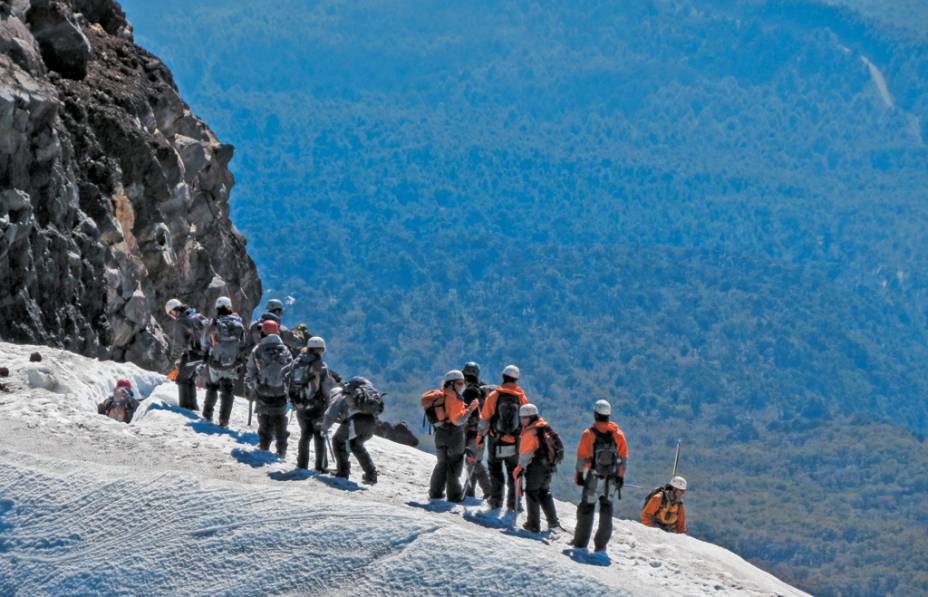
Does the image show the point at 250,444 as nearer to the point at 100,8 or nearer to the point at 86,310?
the point at 86,310

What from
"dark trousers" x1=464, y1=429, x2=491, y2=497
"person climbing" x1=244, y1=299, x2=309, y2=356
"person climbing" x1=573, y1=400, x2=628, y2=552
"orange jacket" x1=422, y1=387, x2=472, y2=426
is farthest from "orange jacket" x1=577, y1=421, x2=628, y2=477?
"person climbing" x1=244, y1=299, x2=309, y2=356

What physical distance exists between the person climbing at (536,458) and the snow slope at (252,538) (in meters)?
0.51

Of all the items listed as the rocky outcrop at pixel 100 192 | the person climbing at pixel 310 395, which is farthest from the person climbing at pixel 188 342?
the rocky outcrop at pixel 100 192

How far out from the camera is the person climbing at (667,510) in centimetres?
2548

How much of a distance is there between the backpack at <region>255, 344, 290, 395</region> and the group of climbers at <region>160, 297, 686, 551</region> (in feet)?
0.06

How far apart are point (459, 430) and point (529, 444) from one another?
6.40ft

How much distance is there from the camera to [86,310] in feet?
135

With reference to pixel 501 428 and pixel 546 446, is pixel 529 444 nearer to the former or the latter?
pixel 546 446

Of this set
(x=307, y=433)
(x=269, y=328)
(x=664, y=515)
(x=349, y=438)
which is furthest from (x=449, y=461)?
(x=664, y=515)

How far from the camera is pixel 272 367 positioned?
24266 mm

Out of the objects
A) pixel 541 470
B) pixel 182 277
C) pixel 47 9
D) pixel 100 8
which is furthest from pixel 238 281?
pixel 541 470

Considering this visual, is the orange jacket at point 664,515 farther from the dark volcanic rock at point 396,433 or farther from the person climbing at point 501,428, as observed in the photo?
the dark volcanic rock at point 396,433

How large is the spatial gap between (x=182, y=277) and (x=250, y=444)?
96.7 ft

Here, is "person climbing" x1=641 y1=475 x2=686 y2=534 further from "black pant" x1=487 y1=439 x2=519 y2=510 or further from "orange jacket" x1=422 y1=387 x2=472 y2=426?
"orange jacket" x1=422 y1=387 x2=472 y2=426
